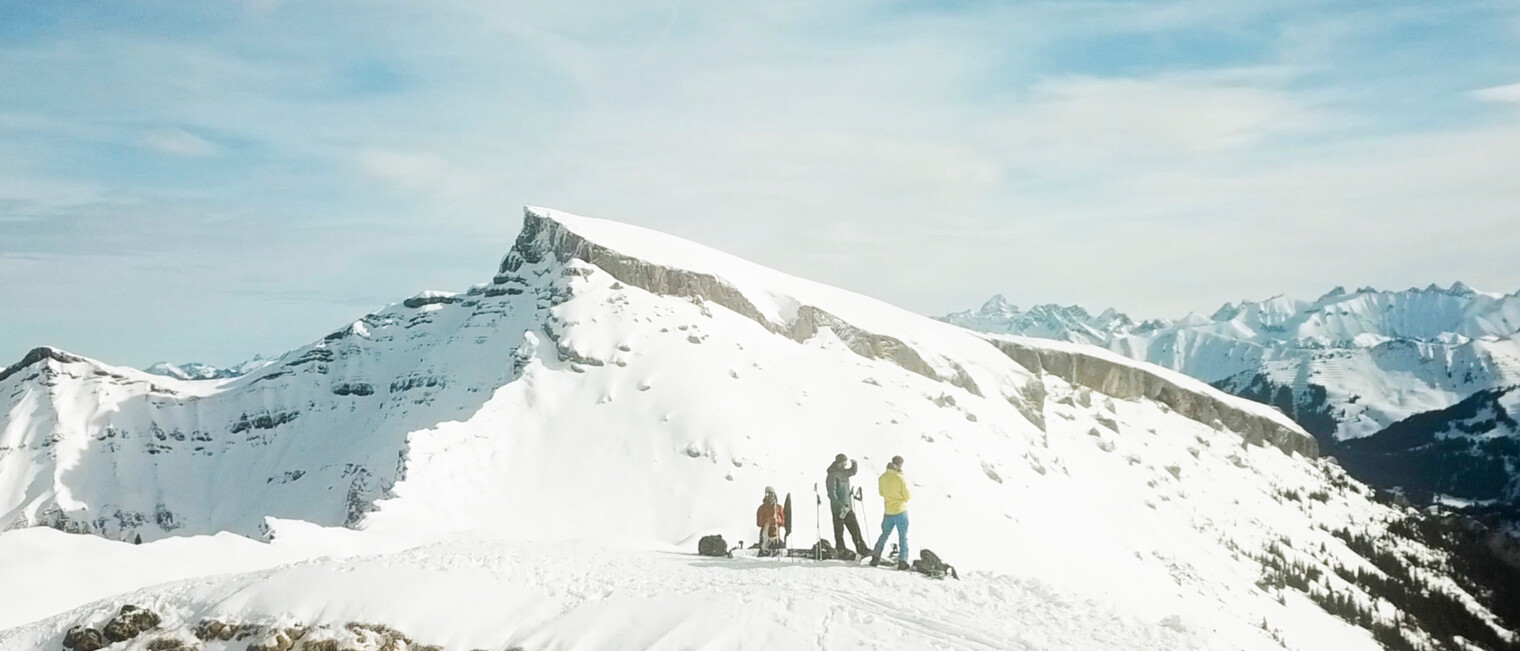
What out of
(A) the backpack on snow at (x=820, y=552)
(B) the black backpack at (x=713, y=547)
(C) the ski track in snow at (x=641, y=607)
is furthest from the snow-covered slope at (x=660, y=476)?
(A) the backpack on snow at (x=820, y=552)

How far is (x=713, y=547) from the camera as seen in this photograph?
25.0 meters

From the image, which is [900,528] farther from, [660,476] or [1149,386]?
[1149,386]

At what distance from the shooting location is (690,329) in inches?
3231

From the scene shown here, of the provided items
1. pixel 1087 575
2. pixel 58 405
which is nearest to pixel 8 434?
pixel 58 405

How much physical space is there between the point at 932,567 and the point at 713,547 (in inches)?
252

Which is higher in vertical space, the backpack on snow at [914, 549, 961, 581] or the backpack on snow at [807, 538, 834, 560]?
the backpack on snow at [914, 549, 961, 581]

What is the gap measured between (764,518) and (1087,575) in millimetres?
49745

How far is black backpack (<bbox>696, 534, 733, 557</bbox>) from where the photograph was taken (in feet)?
81.5

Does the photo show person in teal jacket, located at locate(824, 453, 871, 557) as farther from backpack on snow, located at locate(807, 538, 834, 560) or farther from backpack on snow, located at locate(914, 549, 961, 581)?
backpack on snow, located at locate(914, 549, 961, 581)

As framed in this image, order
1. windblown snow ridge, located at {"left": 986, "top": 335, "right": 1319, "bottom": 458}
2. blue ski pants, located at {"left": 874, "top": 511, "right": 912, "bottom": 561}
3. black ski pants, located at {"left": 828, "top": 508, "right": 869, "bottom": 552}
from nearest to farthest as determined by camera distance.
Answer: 1. blue ski pants, located at {"left": 874, "top": 511, "right": 912, "bottom": 561}
2. black ski pants, located at {"left": 828, "top": 508, "right": 869, "bottom": 552}
3. windblown snow ridge, located at {"left": 986, "top": 335, "right": 1319, "bottom": 458}

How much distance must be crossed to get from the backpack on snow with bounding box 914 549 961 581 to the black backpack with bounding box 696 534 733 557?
5.48m

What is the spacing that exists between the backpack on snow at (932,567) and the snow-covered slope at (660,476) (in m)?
0.79

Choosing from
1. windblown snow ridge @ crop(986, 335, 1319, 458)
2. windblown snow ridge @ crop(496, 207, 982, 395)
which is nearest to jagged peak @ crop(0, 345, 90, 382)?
windblown snow ridge @ crop(496, 207, 982, 395)

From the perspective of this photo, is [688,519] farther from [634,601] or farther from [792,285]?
[792,285]
